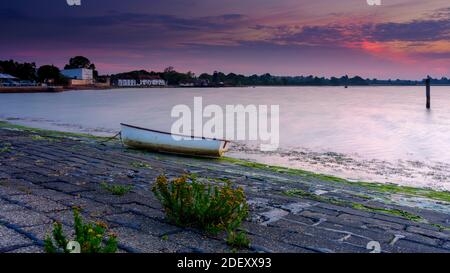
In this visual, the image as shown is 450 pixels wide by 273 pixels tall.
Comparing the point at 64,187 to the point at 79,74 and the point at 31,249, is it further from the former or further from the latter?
the point at 79,74

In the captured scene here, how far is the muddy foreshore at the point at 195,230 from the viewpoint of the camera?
16.2 feet

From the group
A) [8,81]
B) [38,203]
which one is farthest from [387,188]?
[8,81]

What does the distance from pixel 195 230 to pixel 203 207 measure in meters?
0.31

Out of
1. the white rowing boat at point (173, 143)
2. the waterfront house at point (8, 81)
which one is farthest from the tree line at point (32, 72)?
the white rowing boat at point (173, 143)

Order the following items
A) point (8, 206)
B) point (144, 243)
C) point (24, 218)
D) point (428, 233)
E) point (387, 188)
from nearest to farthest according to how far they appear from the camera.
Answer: point (144, 243)
point (24, 218)
point (8, 206)
point (428, 233)
point (387, 188)

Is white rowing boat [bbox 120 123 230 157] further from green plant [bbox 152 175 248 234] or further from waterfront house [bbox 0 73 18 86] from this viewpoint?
waterfront house [bbox 0 73 18 86]

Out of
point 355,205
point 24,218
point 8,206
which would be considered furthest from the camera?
point 355,205

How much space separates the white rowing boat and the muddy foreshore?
4.82 m

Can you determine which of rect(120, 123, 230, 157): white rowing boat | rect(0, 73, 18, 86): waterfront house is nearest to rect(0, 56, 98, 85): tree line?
rect(0, 73, 18, 86): waterfront house

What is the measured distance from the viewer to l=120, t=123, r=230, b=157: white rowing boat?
16141 millimetres

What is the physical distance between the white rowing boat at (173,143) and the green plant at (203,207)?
10.4 m

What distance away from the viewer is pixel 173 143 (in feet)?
53.3

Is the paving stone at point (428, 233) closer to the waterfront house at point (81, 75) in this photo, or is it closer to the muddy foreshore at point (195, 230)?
the muddy foreshore at point (195, 230)
